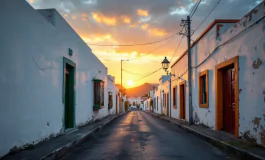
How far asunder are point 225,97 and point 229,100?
407 millimetres

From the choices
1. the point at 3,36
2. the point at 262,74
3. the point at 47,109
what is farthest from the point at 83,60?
the point at 262,74

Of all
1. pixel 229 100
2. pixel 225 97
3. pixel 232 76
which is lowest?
pixel 229 100

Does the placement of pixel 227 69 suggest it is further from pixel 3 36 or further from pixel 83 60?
pixel 3 36

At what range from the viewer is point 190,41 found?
557 inches

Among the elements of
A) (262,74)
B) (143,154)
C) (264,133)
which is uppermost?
(262,74)

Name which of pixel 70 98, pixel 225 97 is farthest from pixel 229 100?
pixel 70 98

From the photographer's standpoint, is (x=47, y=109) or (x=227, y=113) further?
(x=227, y=113)

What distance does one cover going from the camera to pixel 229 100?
31.0ft

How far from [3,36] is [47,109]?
119 inches

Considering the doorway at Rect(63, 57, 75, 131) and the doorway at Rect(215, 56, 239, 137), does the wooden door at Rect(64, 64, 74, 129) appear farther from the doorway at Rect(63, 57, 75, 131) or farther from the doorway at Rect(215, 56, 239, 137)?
the doorway at Rect(215, 56, 239, 137)

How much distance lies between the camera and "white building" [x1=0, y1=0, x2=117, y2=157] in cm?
528

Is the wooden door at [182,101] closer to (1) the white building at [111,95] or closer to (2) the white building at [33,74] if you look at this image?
(1) the white building at [111,95]

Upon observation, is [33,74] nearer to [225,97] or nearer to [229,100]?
[229,100]

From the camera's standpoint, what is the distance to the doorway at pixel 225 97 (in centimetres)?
913
